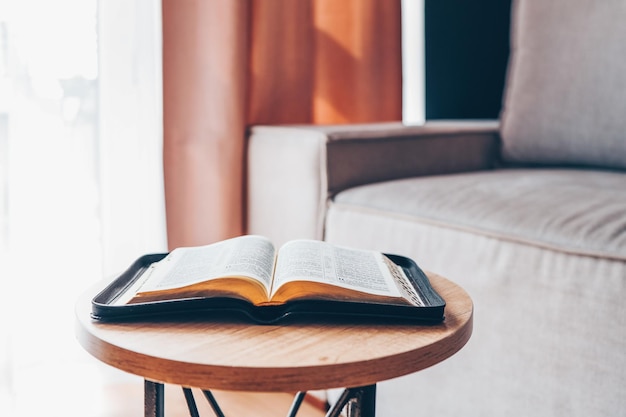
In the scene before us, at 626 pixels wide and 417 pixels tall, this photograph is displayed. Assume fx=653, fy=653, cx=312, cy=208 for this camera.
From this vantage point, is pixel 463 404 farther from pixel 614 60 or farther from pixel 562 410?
pixel 614 60

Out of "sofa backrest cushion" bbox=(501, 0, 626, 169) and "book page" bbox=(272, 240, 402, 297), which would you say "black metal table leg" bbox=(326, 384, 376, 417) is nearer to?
"book page" bbox=(272, 240, 402, 297)

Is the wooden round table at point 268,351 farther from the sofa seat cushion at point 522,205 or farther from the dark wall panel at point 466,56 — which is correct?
the dark wall panel at point 466,56

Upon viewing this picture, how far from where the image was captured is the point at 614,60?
4.81ft

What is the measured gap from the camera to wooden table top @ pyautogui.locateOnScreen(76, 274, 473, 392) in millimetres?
565

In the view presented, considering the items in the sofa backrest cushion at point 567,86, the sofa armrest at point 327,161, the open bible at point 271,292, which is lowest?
the open bible at point 271,292

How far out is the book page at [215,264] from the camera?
68cm

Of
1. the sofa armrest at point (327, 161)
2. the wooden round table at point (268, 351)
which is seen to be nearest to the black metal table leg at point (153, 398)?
the wooden round table at point (268, 351)

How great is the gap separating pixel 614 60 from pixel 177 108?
1.00m

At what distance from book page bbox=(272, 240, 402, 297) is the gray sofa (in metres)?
0.32

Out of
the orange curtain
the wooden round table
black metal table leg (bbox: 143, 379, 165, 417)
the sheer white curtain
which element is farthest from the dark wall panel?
black metal table leg (bbox: 143, 379, 165, 417)

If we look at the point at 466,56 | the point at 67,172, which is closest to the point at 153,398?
the point at 67,172

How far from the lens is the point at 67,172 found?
1.40m

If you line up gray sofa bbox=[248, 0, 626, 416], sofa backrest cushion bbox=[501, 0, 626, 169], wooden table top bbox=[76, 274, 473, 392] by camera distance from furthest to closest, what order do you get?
sofa backrest cushion bbox=[501, 0, 626, 169] → gray sofa bbox=[248, 0, 626, 416] → wooden table top bbox=[76, 274, 473, 392]

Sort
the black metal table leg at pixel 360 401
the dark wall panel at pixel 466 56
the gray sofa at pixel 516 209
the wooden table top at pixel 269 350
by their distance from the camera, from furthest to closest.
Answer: the dark wall panel at pixel 466 56
the gray sofa at pixel 516 209
the black metal table leg at pixel 360 401
the wooden table top at pixel 269 350
